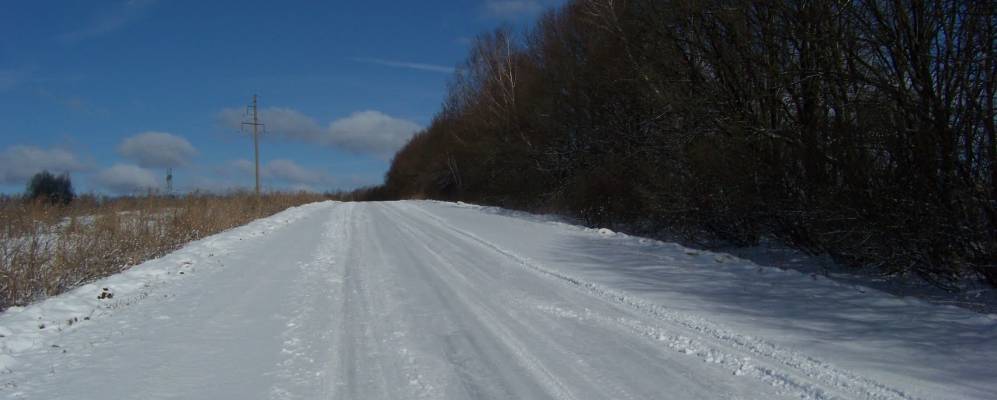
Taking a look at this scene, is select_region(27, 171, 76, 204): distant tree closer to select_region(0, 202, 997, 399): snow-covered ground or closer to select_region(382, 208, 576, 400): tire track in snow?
select_region(0, 202, 997, 399): snow-covered ground

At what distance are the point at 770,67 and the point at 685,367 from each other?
946cm

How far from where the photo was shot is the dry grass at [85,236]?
801 centimetres

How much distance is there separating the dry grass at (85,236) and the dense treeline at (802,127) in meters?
11.8

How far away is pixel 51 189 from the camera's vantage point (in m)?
18.0

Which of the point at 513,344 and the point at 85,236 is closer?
the point at 513,344

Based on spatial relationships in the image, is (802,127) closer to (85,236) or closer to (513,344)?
(513,344)

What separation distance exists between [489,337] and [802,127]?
9.09 metres

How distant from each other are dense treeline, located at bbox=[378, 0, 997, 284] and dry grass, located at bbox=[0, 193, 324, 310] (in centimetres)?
1177

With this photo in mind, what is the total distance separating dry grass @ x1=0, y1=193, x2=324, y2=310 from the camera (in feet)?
26.3

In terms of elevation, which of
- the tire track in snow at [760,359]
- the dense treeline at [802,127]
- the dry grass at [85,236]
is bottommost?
the tire track in snow at [760,359]

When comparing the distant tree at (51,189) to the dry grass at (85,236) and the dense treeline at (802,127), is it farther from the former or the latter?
the dense treeline at (802,127)

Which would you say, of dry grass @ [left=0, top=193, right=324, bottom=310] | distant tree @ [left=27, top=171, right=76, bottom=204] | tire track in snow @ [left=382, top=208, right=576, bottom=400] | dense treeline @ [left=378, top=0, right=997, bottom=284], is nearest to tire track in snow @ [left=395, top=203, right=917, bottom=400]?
tire track in snow @ [left=382, top=208, right=576, bottom=400]

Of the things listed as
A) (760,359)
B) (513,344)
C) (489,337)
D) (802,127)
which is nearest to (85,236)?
(489,337)

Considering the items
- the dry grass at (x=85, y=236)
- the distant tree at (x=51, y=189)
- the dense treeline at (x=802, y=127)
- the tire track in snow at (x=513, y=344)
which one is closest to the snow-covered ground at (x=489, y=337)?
the tire track in snow at (x=513, y=344)
